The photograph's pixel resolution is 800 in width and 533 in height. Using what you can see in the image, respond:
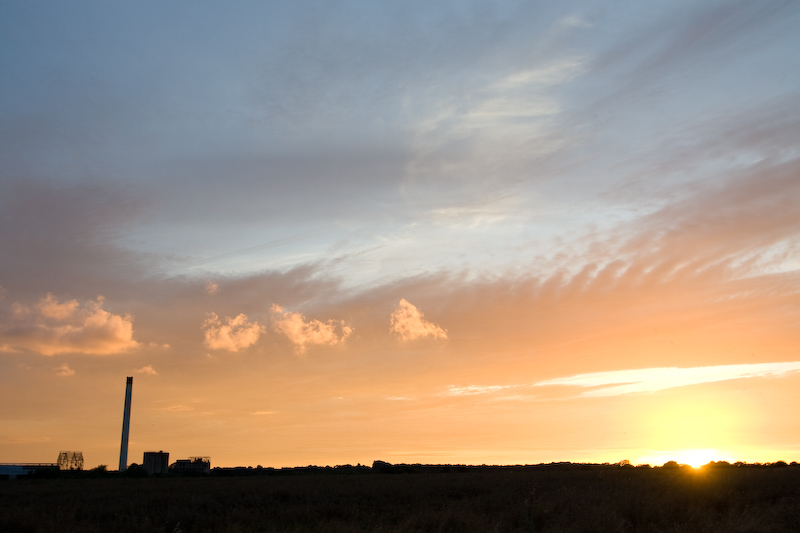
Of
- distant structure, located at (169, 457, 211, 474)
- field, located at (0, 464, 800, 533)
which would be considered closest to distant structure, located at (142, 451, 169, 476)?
distant structure, located at (169, 457, 211, 474)

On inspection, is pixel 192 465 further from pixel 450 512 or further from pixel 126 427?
pixel 450 512

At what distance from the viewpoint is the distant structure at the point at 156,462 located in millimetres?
114125

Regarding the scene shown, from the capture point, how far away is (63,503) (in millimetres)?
34906

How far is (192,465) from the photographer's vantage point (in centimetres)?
12200

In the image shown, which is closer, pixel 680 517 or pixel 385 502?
pixel 680 517

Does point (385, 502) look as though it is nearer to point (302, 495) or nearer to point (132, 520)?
point (302, 495)

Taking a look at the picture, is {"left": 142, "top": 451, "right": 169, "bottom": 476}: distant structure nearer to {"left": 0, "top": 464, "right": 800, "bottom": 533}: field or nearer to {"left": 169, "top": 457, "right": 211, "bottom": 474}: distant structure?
{"left": 169, "top": 457, "right": 211, "bottom": 474}: distant structure

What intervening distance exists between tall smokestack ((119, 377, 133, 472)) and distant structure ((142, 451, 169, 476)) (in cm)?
357

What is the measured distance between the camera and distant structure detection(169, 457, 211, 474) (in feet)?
389

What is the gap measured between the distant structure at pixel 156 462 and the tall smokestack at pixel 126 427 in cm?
357

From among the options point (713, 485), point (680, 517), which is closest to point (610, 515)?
point (680, 517)

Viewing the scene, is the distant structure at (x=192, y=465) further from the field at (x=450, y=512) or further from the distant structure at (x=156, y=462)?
the field at (x=450, y=512)

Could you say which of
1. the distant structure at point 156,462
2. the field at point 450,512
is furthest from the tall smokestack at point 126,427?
the field at point 450,512

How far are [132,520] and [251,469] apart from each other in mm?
99707
